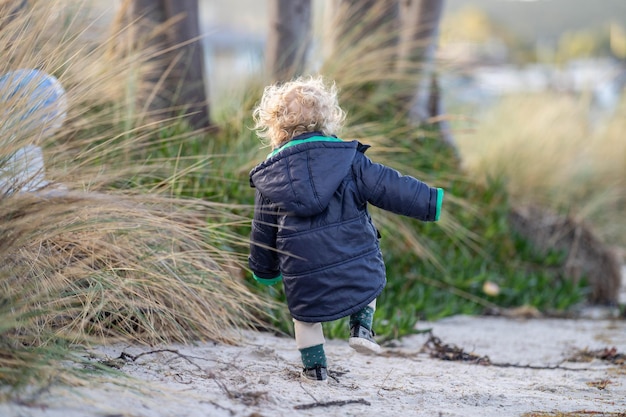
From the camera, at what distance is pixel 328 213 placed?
318 cm

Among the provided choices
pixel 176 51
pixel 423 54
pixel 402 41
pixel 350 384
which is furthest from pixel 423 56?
pixel 350 384

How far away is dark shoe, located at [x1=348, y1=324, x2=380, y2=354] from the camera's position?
10.4 feet

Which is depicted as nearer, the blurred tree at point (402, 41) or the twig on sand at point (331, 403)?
the twig on sand at point (331, 403)

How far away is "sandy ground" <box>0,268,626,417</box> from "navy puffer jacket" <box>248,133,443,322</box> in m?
0.37

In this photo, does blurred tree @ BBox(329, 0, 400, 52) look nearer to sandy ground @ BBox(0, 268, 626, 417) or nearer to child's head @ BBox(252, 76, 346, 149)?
sandy ground @ BBox(0, 268, 626, 417)

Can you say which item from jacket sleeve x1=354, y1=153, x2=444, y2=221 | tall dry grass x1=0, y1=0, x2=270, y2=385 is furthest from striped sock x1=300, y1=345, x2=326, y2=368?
jacket sleeve x1=354, y1=153, x2=444, y2=221

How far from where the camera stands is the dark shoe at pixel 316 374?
3.21 meters

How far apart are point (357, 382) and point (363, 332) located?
0.23 meters

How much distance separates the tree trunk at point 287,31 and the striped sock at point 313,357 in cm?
310

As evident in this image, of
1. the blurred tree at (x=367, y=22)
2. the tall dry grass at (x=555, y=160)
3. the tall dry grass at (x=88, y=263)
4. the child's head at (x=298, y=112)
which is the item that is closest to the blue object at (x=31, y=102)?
the tall dry grass at (x=88, y=263)

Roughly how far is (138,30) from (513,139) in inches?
138

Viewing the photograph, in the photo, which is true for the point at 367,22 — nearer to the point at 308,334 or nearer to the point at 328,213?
the point at 328,213

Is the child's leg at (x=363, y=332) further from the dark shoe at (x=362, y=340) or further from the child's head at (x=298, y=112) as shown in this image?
the child's head at (x=298, y=112)

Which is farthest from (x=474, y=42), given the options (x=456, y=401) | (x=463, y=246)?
(x=456, y=401)
